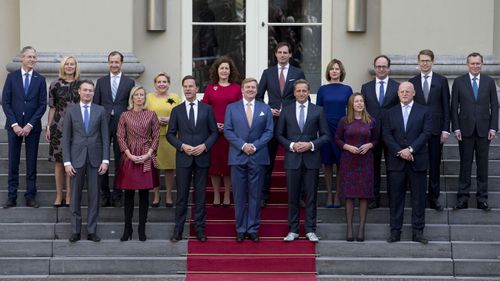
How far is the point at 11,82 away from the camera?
13633 mm

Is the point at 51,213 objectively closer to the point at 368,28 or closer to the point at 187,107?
the point at 187,107

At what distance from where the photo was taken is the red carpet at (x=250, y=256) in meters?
12.6

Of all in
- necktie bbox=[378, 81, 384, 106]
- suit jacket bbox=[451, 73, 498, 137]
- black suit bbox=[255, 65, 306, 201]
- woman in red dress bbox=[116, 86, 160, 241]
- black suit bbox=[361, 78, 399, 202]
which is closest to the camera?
woman in red dress bbox=[116, 86, 160, 241]

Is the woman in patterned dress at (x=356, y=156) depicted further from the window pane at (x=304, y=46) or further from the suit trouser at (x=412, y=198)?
the window pane at (x=304, y=46)

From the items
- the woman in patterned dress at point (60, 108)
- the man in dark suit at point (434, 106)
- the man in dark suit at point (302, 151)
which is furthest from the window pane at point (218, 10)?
the man in dark suit at point (434, 106)

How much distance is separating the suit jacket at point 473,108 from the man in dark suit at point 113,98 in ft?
13.2

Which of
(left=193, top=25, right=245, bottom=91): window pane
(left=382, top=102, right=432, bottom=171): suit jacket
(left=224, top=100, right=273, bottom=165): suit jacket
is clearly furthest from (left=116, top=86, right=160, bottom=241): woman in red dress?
(left=193, top=25, right=245, bottom=91): window pane

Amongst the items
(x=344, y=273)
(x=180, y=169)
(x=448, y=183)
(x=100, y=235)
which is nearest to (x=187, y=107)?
(x=180, y=169)

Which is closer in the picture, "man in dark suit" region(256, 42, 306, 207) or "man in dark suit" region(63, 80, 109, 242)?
"man in dark suit" region(63, 80, 109, 242)

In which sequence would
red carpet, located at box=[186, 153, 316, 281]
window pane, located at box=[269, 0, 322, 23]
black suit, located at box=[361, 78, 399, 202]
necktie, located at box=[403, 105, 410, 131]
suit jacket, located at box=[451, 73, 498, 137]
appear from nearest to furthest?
red carpet, located at box=[186, 153, 316, 281] < necktie, located at box=[403, 105, 410, 131] < suit jacket, located at box=[451, 73, 498, 137] < black suit, located at box=[361, 78, 399, 202] < window pane, located at box=[269, 0, 322, 23]

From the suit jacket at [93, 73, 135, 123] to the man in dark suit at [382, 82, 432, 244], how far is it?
3.25 metres

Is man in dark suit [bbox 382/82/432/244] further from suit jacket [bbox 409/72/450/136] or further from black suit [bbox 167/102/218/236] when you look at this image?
black suit [bbox 167/102/218/236]

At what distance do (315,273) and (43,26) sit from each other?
549 cm

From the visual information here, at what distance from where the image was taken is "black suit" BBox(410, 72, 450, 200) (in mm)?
13422
